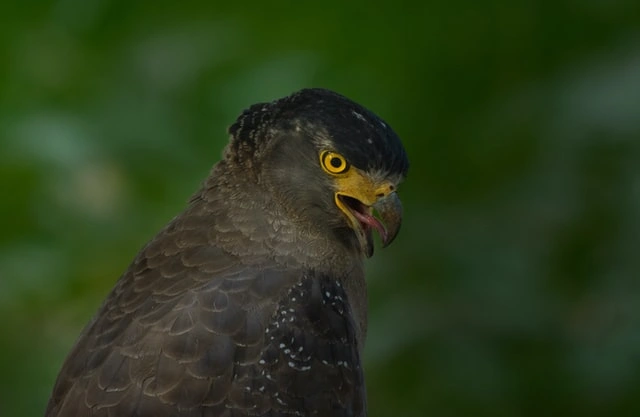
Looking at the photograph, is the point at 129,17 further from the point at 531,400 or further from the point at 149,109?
the point at 531,400

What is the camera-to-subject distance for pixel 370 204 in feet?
15.6

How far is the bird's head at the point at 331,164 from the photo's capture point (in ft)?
15.3

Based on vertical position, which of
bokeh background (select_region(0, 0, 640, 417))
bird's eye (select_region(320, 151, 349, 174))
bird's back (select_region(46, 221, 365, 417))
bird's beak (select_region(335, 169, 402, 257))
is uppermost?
bokeh background (select_region(0, 0, 640, 417))

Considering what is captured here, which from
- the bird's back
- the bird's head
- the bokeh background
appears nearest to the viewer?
the bird's back

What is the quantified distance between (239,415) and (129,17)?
326cm

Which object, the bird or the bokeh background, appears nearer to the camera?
the bird

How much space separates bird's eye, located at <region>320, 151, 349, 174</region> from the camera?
470cm

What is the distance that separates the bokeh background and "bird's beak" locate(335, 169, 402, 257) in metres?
1.57

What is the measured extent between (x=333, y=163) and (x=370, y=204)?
0.19m

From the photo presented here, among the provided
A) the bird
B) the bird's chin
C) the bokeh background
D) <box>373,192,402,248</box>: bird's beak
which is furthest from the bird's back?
the bokeh background

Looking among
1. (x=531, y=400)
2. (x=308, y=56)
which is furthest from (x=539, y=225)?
(x=308, y=56)

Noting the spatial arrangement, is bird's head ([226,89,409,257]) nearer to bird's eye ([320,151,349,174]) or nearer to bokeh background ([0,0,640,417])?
bird's eye ([320,151,349,174])

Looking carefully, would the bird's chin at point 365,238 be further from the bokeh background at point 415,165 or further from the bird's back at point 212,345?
the bokeh background at point 415,165

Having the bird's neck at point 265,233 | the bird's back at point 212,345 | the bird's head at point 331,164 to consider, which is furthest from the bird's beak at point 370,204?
the bird's back at point 212,345
